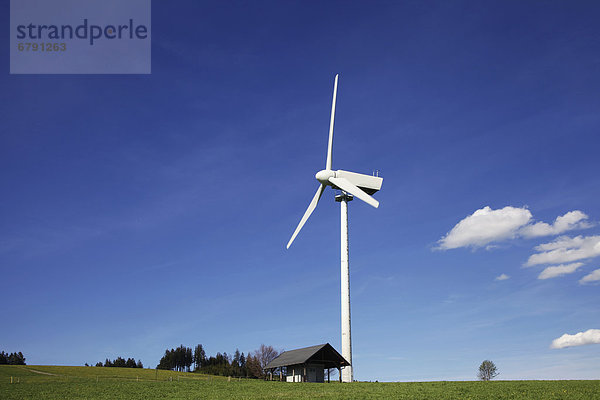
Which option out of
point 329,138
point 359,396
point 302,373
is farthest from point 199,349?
point 359,396

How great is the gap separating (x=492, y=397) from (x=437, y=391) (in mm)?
4777

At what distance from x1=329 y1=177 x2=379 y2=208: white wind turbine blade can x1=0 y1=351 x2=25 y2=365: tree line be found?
159 m

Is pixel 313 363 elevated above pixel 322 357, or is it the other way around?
pixel 322 357

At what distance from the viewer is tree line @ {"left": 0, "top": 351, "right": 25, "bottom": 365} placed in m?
164

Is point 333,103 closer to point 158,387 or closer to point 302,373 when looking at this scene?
point 302,373

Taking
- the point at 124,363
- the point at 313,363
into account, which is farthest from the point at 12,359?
the point at 313,363

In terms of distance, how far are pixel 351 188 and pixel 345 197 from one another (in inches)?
102

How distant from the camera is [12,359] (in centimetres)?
17488

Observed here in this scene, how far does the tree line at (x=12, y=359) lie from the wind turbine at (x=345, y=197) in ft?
501

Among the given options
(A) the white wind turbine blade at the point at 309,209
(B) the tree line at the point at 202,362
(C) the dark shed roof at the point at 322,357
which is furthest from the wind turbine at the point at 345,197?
(B) the tree line at the point at 202,362

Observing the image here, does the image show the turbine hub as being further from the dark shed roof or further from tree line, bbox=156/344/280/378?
tree line, bbox=156/344/280/378

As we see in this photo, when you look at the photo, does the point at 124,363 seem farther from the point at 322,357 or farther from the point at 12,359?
the point at 322,357

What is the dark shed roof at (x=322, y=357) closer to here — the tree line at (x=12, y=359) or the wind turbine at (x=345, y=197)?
the wind turbine at (x=345, y=197)

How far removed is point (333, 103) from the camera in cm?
6347
